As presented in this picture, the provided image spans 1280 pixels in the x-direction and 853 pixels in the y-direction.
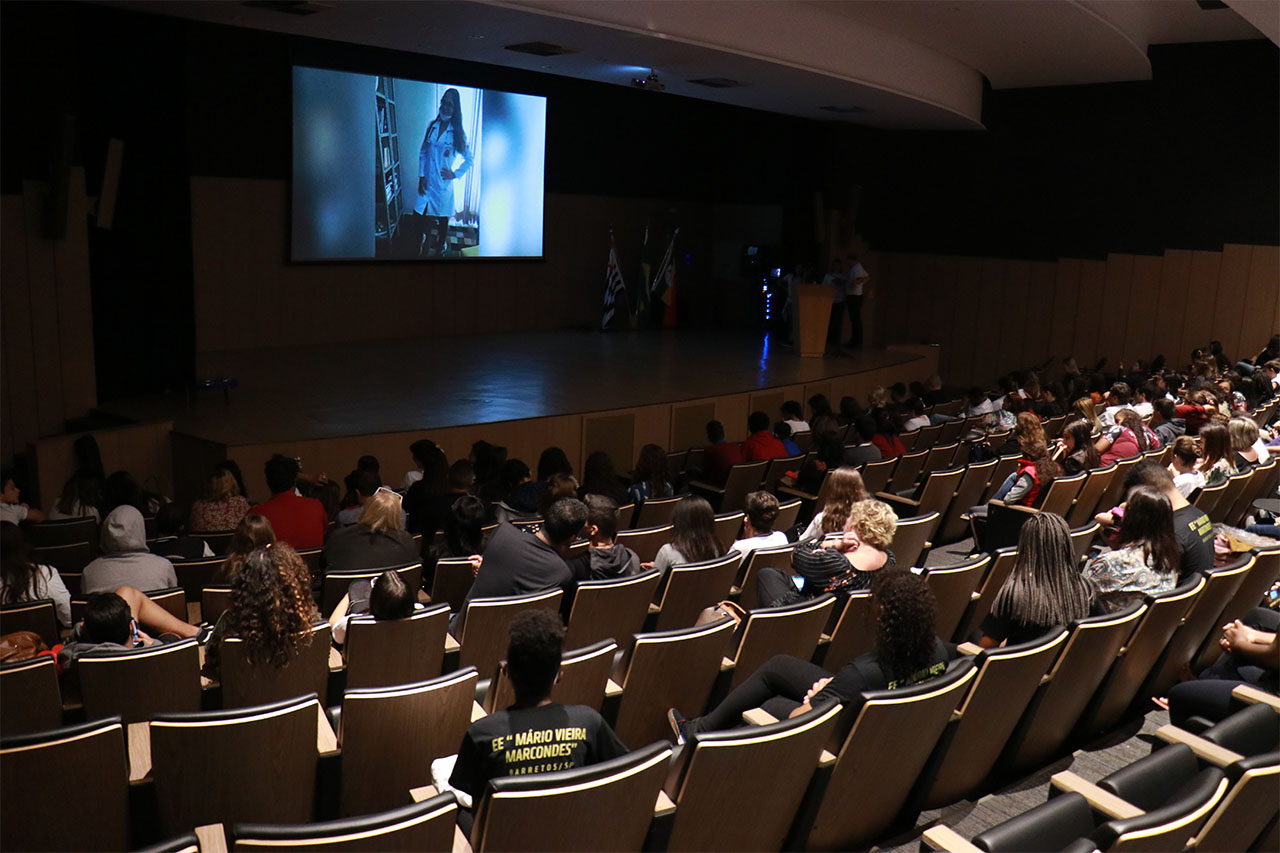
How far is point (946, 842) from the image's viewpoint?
2381 mm

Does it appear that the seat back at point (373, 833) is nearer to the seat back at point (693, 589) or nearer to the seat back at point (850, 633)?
the seat back at point (850, 633)

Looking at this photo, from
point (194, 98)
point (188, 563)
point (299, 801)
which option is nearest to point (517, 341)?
point (194, 98)

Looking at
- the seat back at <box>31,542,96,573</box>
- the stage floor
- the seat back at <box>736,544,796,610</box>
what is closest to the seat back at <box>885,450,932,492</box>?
the seat back at <box>736,544,796,610</box>

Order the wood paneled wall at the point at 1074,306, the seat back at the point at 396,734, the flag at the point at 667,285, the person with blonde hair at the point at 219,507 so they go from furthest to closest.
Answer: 1. the flag at the point at 667,285
2. the wood paneled wall at the point at 1074,306
3. the person with blonde hair at the point at 219,507
4. the seat back at the point at 396,734

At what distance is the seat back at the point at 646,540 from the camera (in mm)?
5249

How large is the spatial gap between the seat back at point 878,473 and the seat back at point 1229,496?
2.03 meters

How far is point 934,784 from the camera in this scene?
10.3ft

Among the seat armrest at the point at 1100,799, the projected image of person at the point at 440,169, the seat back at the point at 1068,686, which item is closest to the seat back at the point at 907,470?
the seat back at the point at 1068,686

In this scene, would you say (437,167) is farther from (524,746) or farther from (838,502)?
(524,746)

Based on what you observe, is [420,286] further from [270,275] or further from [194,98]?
[194,98]

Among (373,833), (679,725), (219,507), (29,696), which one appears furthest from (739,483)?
(373,833)

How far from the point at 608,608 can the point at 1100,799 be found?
2071mm

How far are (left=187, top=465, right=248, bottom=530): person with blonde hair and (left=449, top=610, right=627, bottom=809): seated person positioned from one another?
13.3 ft

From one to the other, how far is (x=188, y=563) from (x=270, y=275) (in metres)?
9.18
